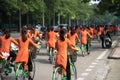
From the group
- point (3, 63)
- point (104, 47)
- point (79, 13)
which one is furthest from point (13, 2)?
point (79, 13)

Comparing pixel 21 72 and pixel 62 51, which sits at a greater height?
pixel 62 51

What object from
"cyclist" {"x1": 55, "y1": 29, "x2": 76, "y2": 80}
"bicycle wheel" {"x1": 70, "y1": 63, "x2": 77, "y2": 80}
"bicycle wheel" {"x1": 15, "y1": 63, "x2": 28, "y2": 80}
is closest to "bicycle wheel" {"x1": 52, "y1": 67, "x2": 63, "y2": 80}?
"cyclist" {"x1": 55, "y1": 29, "x2": 76, "y2": 80}

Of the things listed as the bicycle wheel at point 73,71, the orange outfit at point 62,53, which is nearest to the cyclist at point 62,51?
the orange outfit at point 62,53

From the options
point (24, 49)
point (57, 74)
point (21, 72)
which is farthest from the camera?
point (24, 49)

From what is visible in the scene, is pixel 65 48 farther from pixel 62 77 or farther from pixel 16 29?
pixel 16 29

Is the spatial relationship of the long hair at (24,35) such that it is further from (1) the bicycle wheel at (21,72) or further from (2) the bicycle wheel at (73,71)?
(2) the bicycle wheel at (73,71)

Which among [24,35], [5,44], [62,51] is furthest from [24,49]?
[5,44]

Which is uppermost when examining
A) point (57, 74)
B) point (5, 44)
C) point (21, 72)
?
point (5, 44)

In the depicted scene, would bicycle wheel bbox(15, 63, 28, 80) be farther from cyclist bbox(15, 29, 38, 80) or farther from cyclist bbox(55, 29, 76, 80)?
cyclist bbox(55, 29, 76, 80)

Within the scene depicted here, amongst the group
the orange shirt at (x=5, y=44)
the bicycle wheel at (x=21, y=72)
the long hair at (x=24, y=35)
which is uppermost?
the long hair at (x=24, y=35)

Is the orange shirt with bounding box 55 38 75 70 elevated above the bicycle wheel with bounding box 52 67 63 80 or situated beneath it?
elevated above

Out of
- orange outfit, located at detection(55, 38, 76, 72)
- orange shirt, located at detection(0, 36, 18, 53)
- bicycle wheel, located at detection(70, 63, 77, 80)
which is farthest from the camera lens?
orange shirt, located at detection(0, 36, 18, 53)

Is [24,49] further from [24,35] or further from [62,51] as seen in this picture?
[62,51]

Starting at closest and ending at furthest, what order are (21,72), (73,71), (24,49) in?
(73,71) → (21,72) → (24,49)
